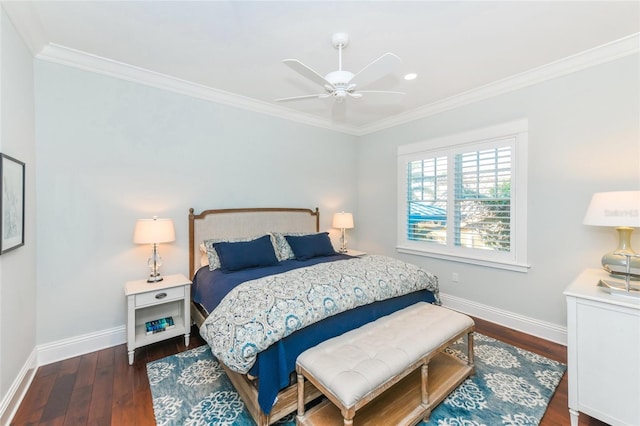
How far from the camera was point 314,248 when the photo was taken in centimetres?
357

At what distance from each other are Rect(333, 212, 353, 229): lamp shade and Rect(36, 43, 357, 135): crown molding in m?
1.60

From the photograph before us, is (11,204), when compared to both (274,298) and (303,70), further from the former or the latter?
(303,70)

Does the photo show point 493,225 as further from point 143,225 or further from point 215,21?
point 143,225

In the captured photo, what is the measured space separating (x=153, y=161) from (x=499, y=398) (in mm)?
3826

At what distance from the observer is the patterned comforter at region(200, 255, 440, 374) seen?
170cm

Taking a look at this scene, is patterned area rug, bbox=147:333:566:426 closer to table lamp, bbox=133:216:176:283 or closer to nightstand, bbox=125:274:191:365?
nightstand, bbox=125:274:191:365

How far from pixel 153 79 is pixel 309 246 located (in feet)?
8.45

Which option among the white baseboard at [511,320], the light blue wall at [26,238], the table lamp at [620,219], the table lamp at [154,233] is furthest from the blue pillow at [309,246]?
the table lamp at [620,219]

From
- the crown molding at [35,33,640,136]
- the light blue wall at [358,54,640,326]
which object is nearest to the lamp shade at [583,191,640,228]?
the light blue wall at [358,54,640,326]

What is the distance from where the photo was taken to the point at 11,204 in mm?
1945

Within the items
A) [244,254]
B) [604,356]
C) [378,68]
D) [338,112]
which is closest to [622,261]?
[604,356]

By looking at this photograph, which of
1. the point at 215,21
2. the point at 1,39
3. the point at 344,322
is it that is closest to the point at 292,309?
the point at 344,322

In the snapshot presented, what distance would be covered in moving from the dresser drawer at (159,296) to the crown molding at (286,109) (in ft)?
7.22

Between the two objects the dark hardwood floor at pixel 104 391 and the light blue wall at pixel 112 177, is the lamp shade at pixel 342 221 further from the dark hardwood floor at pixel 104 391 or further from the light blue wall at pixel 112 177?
the dark hardwood floor at pixel 104 391
